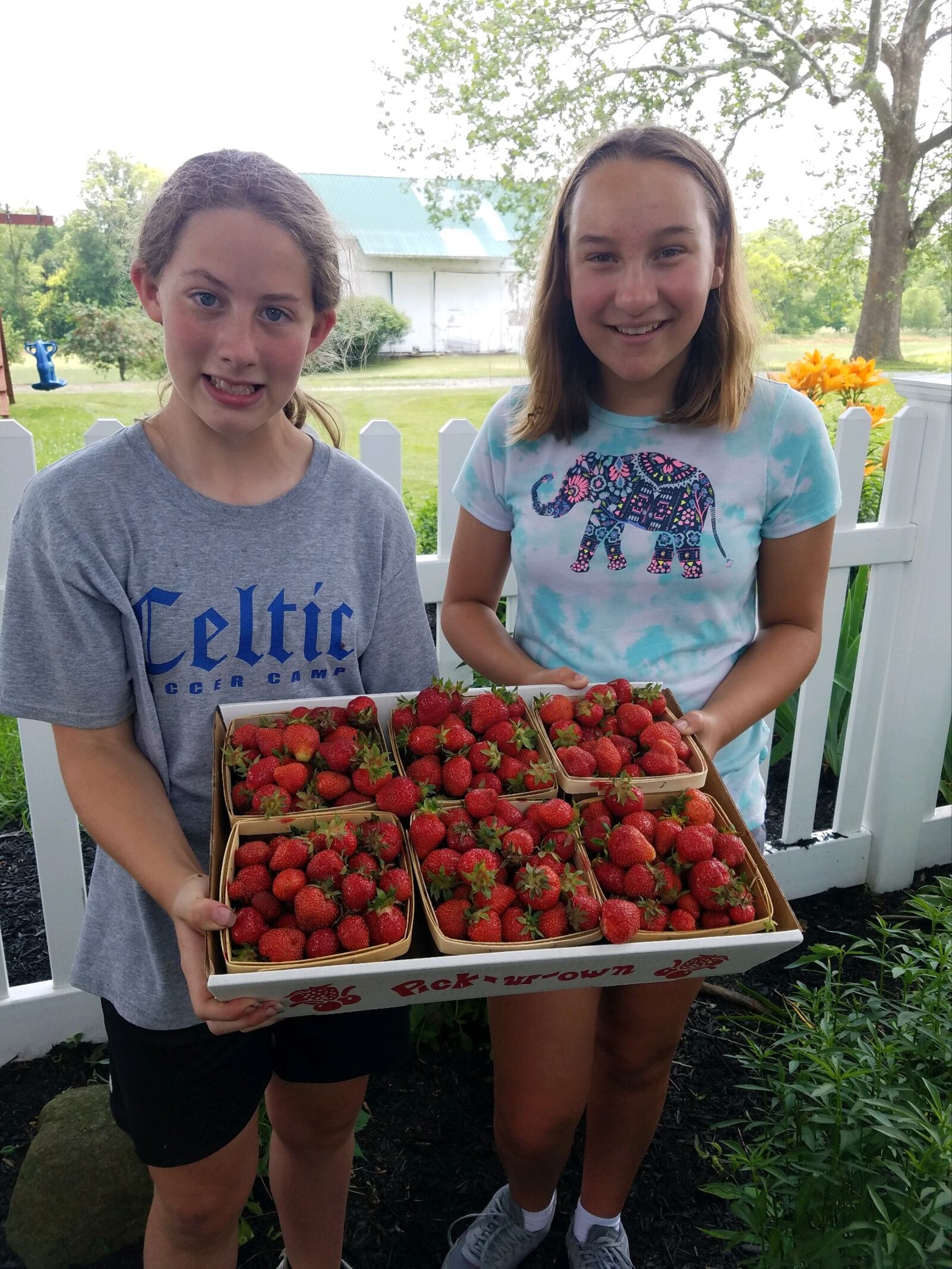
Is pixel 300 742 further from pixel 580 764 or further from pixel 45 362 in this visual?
pixel 45 362

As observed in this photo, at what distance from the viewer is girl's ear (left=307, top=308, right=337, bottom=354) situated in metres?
1.25

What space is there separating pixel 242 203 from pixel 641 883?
0.94 metres

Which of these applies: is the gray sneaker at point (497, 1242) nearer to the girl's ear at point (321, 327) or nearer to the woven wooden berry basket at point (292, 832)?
the woven wooden berry basket at point (292, 832)

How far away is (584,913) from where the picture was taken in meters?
1.02

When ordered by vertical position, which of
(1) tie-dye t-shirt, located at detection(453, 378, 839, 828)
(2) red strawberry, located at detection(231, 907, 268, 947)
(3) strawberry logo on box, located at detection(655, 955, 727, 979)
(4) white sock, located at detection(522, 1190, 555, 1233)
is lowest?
(4) white sock, located at detection(522, 1190, 555, 1233)

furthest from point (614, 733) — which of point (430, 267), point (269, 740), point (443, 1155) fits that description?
point (430, 267)

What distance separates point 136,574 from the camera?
3.78 feet

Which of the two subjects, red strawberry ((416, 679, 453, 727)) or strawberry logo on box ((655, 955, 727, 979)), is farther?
red strawberry ((416, 679, 453, 727))

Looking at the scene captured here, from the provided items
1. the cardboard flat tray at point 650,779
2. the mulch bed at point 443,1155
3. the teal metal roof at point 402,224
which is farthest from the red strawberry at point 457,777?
the teal metal roof at point 402,224

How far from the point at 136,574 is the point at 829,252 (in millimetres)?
7870

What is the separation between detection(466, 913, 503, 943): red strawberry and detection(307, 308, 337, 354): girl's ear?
2.49 ft

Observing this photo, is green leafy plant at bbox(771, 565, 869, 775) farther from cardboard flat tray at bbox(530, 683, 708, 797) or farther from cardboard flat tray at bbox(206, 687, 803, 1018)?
cardboard flat tray at bbox(206, 687, 803, 1018)

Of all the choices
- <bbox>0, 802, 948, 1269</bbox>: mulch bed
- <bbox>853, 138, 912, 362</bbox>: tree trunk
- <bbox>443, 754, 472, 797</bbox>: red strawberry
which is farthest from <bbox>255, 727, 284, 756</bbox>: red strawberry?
<bbox>853, 138, 912, 362</bbox>: tree trunk

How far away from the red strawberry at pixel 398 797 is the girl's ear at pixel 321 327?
59 centimetres
